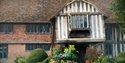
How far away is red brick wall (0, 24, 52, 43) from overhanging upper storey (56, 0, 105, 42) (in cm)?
384

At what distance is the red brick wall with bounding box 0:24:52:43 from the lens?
23828mm

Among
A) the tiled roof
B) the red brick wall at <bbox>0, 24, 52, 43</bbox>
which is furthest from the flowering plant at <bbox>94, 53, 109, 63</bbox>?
the red brick wall at <bbox>0, 24, 52, 43</bbox>

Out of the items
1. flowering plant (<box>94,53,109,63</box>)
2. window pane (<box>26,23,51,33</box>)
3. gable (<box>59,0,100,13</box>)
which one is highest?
gable (<box>59,0,100,13</box>)

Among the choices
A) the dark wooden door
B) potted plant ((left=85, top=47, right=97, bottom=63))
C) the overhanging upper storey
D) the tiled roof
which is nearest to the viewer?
potted plant ((left=85, top=47, right=97, bottom=63))

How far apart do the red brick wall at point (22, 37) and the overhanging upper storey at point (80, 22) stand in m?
3.84

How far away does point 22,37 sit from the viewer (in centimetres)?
2388

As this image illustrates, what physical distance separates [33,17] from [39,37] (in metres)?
2.12

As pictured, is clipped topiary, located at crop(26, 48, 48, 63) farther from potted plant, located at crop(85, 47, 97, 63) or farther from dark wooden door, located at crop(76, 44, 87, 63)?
dark wooden door, located at crop(76, 44, 87, 63)

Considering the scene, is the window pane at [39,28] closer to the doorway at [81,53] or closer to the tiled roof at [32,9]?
the tiled roof at [32,9]

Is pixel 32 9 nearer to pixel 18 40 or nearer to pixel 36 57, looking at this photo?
pixel 18 40

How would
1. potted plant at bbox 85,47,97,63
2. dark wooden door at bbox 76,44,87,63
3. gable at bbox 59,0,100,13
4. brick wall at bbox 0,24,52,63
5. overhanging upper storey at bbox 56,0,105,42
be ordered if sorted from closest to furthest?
1. potted plant at bbox 85,47,97,63
2. overhanging upper storey at bbox 56,0,105,42
3. gable at bbox 59,0,100,13
4. dark wooden door at bbox 76,44,87,63
5. brick wall at bbox 0,24,52,63

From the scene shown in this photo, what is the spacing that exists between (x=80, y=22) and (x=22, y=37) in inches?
269

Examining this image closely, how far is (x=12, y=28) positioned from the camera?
24.0 meters

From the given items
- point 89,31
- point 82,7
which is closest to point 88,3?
point 82,7
